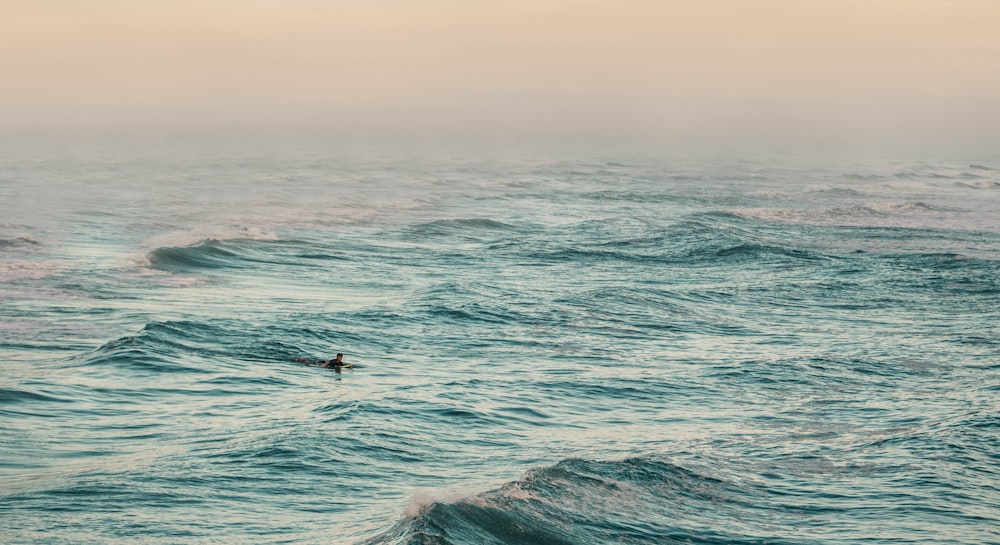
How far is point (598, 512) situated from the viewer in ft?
44.7

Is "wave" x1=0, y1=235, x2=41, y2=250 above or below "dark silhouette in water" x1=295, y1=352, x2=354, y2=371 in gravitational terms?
below

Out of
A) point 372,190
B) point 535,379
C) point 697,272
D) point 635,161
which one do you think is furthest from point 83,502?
point 635,161

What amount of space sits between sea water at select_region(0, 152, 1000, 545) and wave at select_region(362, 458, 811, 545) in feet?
0.14

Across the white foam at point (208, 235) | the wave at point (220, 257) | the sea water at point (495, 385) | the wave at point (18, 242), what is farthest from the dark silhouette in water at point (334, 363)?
the wave at point (18, 242)

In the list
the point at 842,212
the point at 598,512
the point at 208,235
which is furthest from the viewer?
the point at 842,212

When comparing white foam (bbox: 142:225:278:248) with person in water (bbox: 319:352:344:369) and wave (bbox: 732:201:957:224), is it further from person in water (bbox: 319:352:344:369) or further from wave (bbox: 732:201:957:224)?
wave (bbox: 732:201:957:224)

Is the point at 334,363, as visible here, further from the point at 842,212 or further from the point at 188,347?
the point at 842,212

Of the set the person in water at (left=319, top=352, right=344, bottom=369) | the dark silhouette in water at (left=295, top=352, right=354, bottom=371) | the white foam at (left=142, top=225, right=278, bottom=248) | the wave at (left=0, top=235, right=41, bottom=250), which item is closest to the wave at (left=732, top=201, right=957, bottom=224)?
the white foam at (left=142, top=225, right=278, bottom=248)

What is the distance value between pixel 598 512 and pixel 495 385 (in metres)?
7.24

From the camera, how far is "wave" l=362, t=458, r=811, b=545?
1262 centimetres

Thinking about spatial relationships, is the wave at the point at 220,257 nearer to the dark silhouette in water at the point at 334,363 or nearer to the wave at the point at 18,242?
the wave at the point at 18,242

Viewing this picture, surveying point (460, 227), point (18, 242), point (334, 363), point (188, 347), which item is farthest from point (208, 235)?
point (334, 363)

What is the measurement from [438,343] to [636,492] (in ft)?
35.6

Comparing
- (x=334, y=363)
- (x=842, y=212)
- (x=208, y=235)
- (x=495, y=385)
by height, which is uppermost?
(x=334, y=363)
